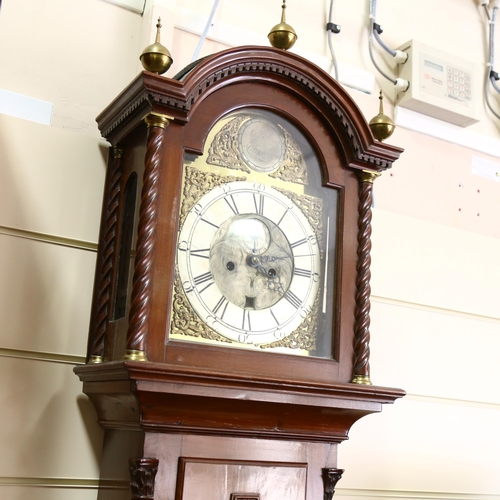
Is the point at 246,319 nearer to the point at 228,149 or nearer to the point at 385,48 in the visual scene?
the point at 228,149

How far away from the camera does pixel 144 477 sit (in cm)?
96

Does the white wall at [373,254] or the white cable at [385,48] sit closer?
the white wall at [373,254]

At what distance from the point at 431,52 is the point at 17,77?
1013 millimetres

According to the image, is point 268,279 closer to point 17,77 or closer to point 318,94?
point 318,94

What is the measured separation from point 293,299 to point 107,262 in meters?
0.32

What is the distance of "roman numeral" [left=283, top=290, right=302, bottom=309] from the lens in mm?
1119

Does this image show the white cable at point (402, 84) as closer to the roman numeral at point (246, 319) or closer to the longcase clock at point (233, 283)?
the longcase clock at point (233, 283)

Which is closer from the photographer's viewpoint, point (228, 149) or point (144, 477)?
point (144, 477)

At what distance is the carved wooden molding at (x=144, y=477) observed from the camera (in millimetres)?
958

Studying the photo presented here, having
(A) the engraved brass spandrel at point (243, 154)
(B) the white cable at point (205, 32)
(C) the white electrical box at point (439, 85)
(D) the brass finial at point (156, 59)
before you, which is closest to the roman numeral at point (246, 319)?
(A) the engraved brass spandrel at point (243, 154)

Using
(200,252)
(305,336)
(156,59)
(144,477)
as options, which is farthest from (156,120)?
(144,477)

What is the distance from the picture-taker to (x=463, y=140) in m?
1.75

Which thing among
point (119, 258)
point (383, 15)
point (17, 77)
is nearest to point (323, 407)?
point (119, 258)

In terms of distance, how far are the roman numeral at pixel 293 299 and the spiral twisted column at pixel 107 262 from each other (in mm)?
296
